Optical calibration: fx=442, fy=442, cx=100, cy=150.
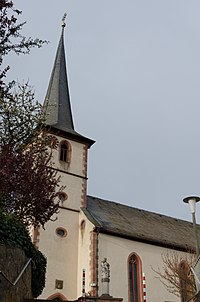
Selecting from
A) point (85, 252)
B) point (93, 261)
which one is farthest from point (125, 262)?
point (85, 252)

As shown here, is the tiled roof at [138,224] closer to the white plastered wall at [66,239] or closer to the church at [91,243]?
the church at [91,243]

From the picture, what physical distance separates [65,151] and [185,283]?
414 inches

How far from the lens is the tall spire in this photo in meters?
27.3

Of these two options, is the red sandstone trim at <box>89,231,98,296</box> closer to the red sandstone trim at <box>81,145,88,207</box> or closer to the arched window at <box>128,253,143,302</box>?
the arched window at <box>128,253,143,302</box>

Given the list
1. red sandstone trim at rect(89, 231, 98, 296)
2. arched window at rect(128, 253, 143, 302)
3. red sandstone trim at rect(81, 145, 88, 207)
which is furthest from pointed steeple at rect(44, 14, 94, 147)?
arched window at rect(128, 253, 143, 302)

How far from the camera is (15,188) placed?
12219 mm

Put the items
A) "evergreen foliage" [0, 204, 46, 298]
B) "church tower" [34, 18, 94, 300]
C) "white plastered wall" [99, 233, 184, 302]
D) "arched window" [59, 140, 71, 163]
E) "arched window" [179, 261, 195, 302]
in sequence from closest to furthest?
"evergreen foliage" [0, 204, 46, 298] < "arched window" [179, 261, 195, 302] < "church tower" [34, 18, 94, 300] < "white plastered wall" [99, 233, 184, 302] < "arched window" [59, 140, 71, 163]

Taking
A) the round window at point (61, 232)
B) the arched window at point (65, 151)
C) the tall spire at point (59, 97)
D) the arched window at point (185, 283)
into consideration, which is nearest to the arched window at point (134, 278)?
the arched window at point (185, 283)

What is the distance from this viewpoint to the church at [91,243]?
21.5 m

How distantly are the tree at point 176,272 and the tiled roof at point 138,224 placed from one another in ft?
2.01

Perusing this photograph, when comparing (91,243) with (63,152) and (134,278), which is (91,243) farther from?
(63,152)

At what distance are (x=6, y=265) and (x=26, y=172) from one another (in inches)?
155

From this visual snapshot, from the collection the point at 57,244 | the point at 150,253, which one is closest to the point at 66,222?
the point at 57,244

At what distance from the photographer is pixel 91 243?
859 inches
